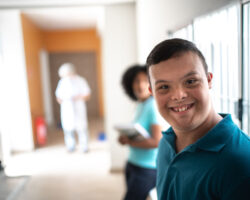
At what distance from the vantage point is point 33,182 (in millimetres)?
545

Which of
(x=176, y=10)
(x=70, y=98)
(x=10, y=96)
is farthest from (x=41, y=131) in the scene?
(x=176, y=10)

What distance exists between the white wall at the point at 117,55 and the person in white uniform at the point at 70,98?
977 millimetres

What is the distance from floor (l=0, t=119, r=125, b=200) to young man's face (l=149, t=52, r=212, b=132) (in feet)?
1.11

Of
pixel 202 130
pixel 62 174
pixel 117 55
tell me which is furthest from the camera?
pixel 117 55

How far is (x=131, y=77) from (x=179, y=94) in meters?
0.81

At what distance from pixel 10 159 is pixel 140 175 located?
721 millimetres

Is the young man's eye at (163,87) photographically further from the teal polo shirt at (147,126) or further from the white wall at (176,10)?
the teal polo shirt at (147,126)

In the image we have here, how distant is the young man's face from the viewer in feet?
1.39

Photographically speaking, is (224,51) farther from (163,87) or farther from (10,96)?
(10,96)

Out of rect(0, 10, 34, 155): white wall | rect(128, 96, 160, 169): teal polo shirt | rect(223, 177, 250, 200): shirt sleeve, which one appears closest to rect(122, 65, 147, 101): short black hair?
rect(128, 96, 160, 169): teal polo shirt

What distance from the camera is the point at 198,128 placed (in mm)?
494

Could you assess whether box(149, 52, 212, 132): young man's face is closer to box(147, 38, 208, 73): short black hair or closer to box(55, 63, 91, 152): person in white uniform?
box(147, 38, 208, 73): short black hair

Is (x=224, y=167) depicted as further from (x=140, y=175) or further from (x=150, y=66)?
(x=140, y=175)

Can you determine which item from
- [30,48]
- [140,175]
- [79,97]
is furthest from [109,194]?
[30,48]
